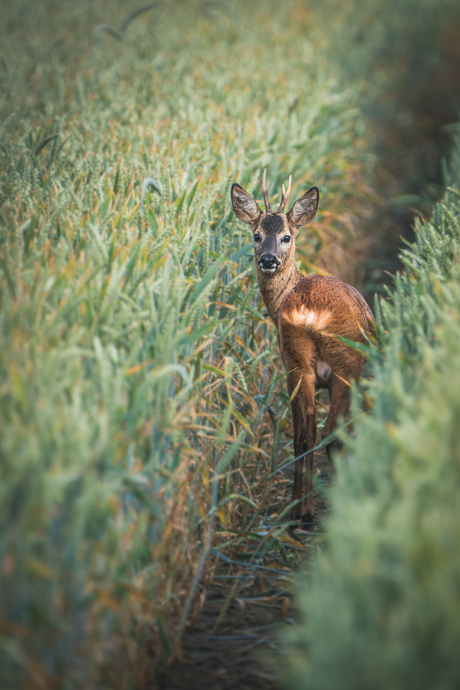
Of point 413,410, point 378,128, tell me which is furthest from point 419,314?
point 378,128

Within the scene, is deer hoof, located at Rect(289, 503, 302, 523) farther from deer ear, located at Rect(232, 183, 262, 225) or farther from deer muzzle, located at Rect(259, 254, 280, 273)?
deer ear, located at Rect(232, 183, 262, 225)

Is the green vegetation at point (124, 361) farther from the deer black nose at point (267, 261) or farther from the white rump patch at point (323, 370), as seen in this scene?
the white rump patch at point (323, 370)

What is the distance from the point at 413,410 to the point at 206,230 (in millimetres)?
1639

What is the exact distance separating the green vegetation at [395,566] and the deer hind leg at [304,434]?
4.21 ft

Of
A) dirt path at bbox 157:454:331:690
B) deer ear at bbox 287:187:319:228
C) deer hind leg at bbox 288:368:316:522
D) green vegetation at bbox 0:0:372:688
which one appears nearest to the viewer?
green vegetation at bbox 0:0:372:688

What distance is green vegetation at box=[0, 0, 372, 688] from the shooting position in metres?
1.82

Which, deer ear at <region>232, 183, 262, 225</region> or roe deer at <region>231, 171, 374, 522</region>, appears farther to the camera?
deer ear at <region>232, 183, 262, 225</region>

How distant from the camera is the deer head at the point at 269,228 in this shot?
3.85 meters

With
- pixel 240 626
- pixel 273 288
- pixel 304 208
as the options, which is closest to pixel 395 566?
pixel 240 626

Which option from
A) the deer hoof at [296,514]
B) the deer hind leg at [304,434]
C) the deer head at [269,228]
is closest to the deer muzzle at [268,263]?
the deer head at [269,228]

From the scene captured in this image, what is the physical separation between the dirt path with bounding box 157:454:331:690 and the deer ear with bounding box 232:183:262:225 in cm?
171

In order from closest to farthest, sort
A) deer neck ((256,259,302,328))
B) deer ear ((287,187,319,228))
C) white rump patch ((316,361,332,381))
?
1. white rump patch ((316,361,332,381))
2. deer neck ((256,259,302,328))
3. deer ear ((287,187,319,228))

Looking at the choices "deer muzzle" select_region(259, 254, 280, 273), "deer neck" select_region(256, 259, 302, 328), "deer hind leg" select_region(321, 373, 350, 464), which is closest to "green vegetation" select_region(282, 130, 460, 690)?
"deer hind leg" select_region(321, 373, 350, 464)

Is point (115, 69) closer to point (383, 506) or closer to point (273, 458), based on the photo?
point (273, 458)
